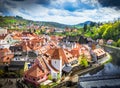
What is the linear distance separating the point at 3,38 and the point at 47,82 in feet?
4.27

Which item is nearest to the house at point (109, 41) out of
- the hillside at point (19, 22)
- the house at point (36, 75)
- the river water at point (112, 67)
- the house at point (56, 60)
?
the river water at point (112, 67)

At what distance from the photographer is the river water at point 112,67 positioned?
589 cm

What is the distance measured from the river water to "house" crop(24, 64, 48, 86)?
1253 millimetres

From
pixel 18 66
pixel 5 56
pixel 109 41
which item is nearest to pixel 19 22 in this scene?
pixel 5 56

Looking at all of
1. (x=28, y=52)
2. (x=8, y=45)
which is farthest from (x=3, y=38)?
(x=28, y=52)

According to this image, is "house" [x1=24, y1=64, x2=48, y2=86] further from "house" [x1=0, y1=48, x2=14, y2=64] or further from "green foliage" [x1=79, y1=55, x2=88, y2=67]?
"green foliage" [x1=79, y1=55, x2=88, y2=67]

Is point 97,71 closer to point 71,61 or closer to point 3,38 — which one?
point 71,61

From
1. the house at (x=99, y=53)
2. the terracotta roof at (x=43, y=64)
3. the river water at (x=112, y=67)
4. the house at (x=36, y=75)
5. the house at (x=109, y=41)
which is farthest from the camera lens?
the house at (x=99, y=53)

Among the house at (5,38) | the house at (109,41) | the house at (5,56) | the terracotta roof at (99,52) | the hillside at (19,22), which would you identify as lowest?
the terracotta roof at (99,52)

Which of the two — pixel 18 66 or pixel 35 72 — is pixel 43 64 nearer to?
pixel 35 72

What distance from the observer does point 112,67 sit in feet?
20.7

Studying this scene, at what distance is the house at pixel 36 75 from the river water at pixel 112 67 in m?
1.25

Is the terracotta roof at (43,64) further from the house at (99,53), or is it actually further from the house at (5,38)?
the house at (99,53)

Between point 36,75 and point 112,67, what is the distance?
225 cm
